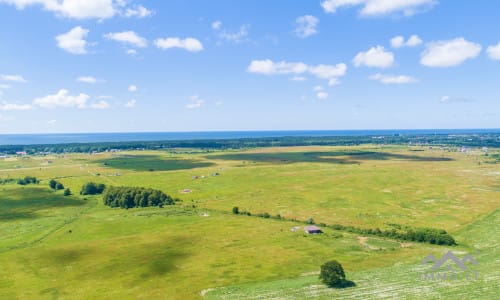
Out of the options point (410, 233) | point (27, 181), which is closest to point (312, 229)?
point (410, 233)

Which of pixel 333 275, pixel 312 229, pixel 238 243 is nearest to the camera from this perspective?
pixel 333 275

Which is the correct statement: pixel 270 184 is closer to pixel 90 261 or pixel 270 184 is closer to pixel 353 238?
pixel 353 238

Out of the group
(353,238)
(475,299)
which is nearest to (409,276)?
(475,299)

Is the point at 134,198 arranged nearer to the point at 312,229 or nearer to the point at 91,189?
the point at 91,189

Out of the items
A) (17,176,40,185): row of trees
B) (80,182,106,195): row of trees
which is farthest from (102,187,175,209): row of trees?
(17,176,40,185): row of trees

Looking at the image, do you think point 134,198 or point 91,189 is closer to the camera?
point 134,198

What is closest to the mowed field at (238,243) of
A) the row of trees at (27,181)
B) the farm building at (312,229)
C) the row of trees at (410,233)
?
the farm building at (312,229)

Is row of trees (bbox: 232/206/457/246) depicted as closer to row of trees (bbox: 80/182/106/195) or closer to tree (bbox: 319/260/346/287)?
tree (bbox: 319/260/346/287)

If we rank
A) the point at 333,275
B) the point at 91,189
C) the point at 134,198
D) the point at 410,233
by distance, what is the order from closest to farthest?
the point at 333,275 → the point at 410,233 → the point at 134,198 → the point at 91,189
